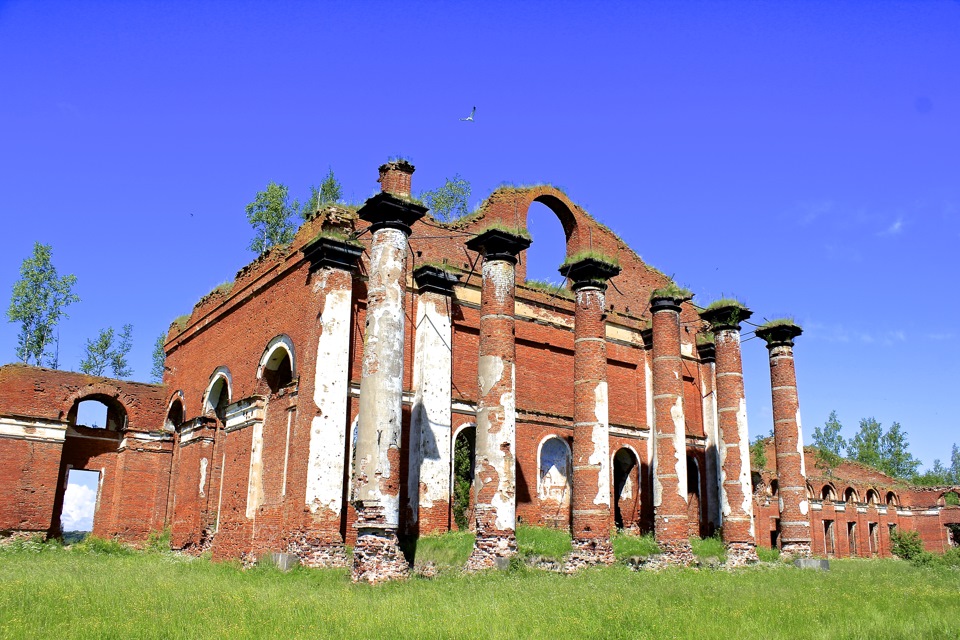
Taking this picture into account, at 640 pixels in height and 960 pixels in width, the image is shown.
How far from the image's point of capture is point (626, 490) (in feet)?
79.3

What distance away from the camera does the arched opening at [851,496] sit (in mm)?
39250

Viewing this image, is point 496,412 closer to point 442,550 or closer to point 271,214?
point 442,550

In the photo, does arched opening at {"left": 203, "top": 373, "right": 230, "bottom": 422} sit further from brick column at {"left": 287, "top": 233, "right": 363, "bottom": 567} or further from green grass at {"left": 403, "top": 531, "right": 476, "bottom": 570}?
green grass at {"left": 403, "top": 531, "right": 476, "bottom": 570}

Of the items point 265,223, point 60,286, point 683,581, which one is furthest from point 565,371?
point 60,286

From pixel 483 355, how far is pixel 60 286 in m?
27.7

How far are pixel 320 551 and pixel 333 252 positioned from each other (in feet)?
22.3

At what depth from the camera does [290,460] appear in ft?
59.8

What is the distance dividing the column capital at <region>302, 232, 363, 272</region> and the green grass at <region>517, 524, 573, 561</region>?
301 inches

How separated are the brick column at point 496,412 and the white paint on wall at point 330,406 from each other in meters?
3.10

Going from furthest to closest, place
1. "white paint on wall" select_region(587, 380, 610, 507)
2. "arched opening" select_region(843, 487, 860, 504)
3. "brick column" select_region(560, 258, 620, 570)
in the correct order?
"arched opening" select_region(843, 487, 860, 504) < "white paint on wall" select_region(587, 380, 610, 507) < "brick column" select_region(560, 258, 620, 570)

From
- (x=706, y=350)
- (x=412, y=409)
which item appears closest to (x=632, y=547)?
(x=412, y=409)

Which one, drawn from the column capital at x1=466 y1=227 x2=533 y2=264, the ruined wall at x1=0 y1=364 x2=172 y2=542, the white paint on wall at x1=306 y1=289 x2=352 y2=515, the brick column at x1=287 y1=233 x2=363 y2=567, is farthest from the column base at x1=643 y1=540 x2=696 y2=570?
the ruined wall at x1=0 y1=364 x2=172 y2=542

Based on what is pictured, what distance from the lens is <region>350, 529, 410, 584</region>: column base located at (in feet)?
45.9

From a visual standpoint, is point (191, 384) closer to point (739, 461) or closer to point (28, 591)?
point (28, 591)
